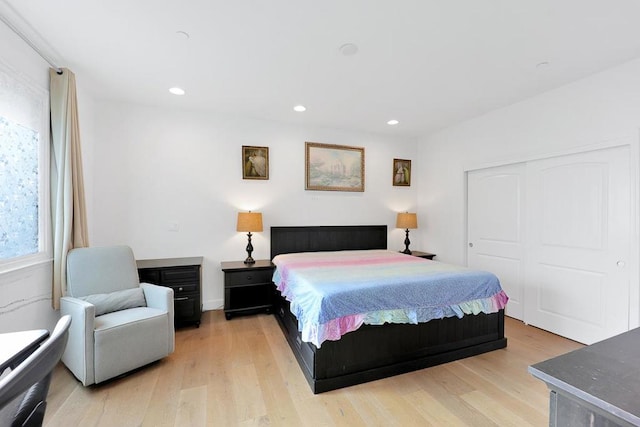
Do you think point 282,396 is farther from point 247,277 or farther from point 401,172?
point 401,172

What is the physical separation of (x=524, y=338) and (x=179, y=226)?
4185 mm

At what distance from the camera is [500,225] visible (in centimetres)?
361

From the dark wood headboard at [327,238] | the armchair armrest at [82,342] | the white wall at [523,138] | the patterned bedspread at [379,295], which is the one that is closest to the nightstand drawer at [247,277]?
the dark wood headboard at [327,238]

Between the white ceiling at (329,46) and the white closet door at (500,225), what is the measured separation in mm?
Result: 975

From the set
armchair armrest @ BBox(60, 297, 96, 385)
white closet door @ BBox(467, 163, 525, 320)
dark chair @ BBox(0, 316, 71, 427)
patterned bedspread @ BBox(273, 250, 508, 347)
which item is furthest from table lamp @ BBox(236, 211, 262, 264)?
white closet door @ BBox(467, 163, 525, 320)

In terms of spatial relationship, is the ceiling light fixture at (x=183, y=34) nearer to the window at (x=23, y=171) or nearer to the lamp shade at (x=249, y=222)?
the window at (x=23, y=171)

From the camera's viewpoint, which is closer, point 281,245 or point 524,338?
point 524,338

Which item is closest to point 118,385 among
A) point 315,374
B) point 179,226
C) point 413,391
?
point 315,374

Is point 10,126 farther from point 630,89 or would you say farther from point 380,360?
point 630,89

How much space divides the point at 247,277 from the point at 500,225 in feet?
10.8

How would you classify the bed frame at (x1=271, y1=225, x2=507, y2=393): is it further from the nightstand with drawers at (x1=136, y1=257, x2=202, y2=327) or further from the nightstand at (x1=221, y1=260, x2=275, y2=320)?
the nightstand with drawers at (x1=136, y1=257, x2=202, y2=327)

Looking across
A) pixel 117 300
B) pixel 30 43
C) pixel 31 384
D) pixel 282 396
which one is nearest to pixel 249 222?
pixel 117 300

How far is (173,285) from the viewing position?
3113 millimetres

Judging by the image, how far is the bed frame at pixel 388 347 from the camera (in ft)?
6.80
